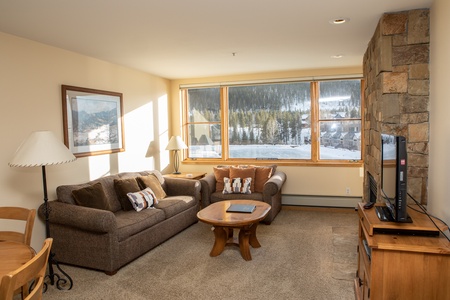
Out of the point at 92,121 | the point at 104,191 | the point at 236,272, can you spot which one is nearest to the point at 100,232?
the point at 104,191

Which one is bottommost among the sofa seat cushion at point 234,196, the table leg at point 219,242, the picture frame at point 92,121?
the table leg at point 219,242

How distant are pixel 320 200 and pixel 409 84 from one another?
3137 millimetres

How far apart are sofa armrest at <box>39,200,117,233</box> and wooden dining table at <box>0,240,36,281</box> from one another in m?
1.10

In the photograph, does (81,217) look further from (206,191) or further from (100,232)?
(206,191)

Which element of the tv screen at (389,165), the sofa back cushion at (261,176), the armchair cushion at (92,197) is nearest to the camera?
the tv screen at (389,165)

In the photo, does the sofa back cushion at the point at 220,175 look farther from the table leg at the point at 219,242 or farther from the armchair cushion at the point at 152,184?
the table leg at the point at 219,242

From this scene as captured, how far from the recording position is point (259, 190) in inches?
204

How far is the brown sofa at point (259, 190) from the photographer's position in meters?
4.77

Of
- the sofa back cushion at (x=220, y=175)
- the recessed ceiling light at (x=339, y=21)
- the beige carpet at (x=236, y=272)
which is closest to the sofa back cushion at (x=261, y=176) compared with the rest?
the sofa back cushion at (x=220, y=175)

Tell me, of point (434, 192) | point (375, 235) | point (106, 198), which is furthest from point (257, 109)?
point (375, 235)

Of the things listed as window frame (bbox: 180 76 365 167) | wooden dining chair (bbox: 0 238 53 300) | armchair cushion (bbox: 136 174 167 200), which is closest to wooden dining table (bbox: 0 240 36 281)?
wooden dining chair (bbox: 0 238 53 300)

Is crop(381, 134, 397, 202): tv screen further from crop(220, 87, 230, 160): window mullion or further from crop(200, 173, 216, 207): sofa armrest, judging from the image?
crop(220, 87, 230, 160): window mullion

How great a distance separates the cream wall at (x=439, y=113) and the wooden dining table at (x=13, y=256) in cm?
255

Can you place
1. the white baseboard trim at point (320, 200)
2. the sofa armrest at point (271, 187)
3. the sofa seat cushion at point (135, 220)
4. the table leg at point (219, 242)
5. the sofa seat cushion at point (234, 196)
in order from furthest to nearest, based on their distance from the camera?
1. the white baseboard trim at point (320, 200)
2. the sofa seat cushion at point (234, 196)
3. the sofa armrest at point (271, 187)
4. the table leg at point (219, 242)
5. the sofa seat cushion at point (135, 220)
